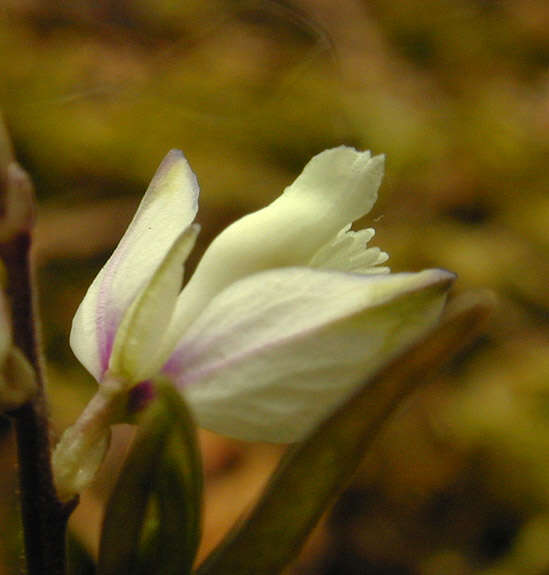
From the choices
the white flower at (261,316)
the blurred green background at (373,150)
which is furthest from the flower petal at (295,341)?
the blurred green background at (373,150)

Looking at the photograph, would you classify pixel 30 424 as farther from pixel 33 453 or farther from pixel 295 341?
pixel 295 341

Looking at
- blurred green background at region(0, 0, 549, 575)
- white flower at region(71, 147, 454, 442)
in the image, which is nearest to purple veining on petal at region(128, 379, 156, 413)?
white flower at region(71, 147, 454, 442)

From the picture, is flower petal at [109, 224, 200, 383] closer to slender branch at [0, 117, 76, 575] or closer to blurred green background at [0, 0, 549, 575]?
slender branch at [0, 117, 76, 575]

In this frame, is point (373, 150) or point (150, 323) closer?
point (150, 323)

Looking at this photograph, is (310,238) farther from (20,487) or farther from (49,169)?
(49,169)

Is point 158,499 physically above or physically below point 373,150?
above

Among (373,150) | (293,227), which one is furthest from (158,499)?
(373,150)

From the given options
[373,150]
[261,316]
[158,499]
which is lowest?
[373,150]
